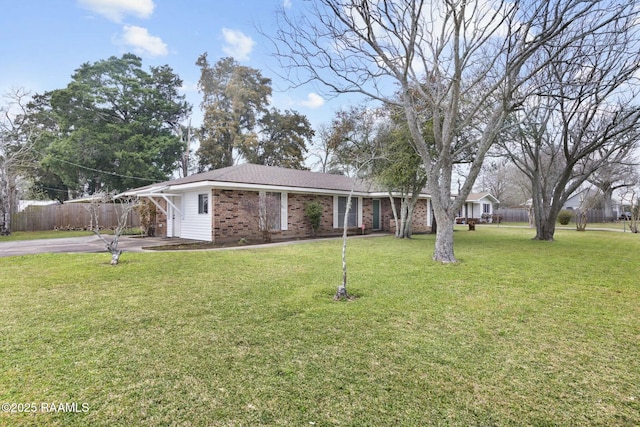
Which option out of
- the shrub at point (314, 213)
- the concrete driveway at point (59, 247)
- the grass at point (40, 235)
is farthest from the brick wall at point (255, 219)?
the grass at point (40, 235)

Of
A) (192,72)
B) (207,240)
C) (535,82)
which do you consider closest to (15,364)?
(207,240)

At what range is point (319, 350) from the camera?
324 cm

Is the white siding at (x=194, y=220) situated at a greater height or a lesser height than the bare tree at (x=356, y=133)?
lesser

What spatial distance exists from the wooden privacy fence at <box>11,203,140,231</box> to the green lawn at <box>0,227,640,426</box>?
58.7 feet

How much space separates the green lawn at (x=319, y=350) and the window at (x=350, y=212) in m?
11.3

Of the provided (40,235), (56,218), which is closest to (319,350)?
(40,235)

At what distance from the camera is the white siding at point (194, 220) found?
13.1m

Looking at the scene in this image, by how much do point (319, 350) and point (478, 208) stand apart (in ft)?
128

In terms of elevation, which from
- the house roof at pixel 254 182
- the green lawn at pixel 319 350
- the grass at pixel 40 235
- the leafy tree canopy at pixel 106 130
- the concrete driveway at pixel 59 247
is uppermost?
the leafy tree canopy at pixel 106 130

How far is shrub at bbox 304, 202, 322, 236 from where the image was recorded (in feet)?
51.0

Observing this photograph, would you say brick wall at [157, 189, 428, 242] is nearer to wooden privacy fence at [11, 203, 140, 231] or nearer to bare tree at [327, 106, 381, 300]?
bare tree at [327, 106, 381, 300]

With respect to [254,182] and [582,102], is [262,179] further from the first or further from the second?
[582,102]

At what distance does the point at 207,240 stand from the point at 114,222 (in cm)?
1362

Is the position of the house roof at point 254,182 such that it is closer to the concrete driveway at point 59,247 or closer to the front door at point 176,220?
the front door at point 176,220
